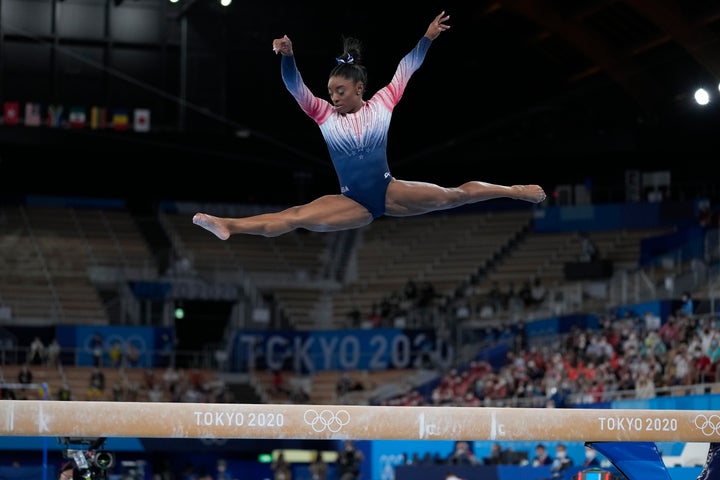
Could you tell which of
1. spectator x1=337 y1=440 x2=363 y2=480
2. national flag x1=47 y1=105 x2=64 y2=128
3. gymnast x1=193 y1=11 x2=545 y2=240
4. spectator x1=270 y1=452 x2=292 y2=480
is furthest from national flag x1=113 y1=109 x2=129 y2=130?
gymnast x1=193 y1=11 x2=545 y2=240

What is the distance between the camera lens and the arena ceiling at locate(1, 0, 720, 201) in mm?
31109

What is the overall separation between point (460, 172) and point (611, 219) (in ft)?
18.4

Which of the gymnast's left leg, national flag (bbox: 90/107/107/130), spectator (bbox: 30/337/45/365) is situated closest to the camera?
the gymnast's left leg

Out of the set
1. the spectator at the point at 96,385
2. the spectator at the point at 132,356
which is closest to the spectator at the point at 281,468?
the spectator at the point at 96,385

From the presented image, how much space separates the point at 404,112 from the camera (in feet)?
116

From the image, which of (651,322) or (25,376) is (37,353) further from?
(651,322)

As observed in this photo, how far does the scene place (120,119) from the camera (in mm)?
34594

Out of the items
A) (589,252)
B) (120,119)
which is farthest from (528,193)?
(120,119)

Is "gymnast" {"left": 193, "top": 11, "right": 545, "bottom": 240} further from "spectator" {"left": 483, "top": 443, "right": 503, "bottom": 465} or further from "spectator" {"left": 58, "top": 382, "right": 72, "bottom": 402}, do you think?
"spectator" {"left": 58, "top": 382, "right": 72, "bottom": 402}

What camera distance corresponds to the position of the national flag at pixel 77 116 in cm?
3428

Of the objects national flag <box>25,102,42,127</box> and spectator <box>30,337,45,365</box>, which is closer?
spectator <box>30,337,45,365</box>

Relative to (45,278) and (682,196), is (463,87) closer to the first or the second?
(682,196)

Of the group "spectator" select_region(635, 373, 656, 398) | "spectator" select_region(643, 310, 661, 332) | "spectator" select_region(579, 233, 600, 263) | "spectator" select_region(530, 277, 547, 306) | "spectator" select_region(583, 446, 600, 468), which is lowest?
"spectator" select_region(583, 446, 600, 468)

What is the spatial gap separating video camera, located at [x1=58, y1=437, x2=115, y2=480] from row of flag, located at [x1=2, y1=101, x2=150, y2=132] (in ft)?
82.4
